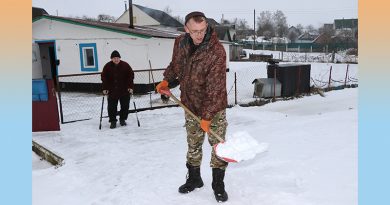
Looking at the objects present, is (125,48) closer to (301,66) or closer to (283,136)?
(301,66)

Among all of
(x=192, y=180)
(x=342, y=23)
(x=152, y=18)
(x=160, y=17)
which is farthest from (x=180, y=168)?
(x=342, y=23)

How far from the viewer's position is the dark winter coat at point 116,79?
738 cm

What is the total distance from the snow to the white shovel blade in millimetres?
61

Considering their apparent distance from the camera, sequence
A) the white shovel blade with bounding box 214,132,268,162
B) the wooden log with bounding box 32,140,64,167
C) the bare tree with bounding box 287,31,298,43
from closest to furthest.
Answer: the white shovel blade with bounding box 214,132,268,162 < the wooden log with bounding box 32,140,64,167 < the bare tree with bounding box 287,31,298,43

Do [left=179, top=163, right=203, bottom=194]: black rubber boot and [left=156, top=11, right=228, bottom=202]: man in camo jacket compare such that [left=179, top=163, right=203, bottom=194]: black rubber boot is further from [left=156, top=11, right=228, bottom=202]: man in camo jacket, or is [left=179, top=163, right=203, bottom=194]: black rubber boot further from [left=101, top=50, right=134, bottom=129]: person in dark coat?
[left=101, top=50, right=134, bottom=129]: person in dark coat

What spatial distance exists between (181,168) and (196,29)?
210 cm

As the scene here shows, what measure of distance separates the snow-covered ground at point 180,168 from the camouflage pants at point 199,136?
37 centimetres

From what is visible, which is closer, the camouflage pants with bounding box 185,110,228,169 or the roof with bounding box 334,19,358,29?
the camouflage pants with bounding box 185,110,228,169

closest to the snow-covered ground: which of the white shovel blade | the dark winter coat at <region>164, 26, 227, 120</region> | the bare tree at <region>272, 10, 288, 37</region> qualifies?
the white shovel blade

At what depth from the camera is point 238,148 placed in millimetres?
3326

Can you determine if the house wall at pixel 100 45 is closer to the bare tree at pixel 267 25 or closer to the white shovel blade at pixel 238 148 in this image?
the white shovel blade at pixel 238 148

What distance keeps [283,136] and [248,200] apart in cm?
237

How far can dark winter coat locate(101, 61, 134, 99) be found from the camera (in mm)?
7376

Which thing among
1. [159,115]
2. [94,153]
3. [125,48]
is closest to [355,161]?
[94,153]
